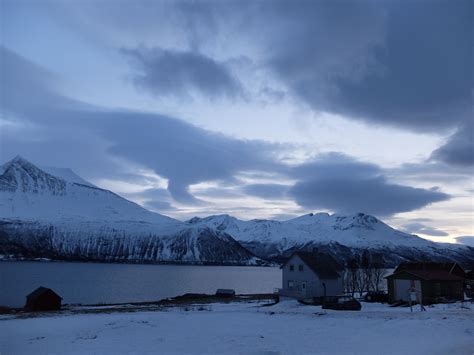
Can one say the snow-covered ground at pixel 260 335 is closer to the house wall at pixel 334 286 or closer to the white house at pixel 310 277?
the white house at pixel 310 277

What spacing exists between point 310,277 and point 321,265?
2.83 meters

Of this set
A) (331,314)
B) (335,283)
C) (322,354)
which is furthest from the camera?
(335,283)

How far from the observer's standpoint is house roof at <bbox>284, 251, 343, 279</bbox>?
213 feet

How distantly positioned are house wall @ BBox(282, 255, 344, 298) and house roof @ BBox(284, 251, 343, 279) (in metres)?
0.48

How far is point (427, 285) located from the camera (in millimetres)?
58031

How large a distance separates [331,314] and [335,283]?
22.0m

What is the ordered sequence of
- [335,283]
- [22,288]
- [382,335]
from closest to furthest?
[382,335]
[335,283]
[22,288]

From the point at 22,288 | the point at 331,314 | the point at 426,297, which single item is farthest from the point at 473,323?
the point at 22,288

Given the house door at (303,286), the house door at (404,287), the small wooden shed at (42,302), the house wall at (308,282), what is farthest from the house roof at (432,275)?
the small wooden shed at (42,302)

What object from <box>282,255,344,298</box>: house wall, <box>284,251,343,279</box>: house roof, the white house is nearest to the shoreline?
the white house

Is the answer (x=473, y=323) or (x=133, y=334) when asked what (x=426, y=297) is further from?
(x=133, y=334)

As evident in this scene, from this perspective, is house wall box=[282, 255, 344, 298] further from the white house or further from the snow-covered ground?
the snow-covered ground

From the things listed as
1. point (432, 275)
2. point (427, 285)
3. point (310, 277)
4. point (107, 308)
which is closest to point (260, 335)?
point (427, 285)

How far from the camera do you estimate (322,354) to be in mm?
28062
